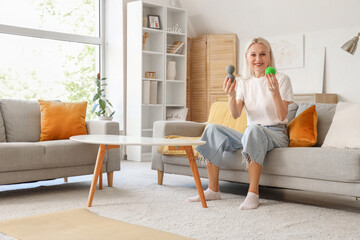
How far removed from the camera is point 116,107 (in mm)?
6066

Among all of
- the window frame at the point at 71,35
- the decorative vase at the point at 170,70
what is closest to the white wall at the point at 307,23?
the decorative vase at the point at 170,70

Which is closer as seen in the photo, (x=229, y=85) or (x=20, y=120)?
(x=229, y=85)

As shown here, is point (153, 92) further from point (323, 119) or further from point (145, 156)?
point (323, 119)

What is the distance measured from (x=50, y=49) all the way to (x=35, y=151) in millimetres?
2705

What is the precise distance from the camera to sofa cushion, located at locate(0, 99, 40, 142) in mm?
3820

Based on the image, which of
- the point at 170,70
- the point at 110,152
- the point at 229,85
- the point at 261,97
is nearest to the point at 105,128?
the point at 110,152

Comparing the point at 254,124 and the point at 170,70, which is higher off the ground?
the point at 170,70

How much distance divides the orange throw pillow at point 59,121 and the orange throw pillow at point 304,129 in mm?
1781

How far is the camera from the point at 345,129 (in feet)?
10.2

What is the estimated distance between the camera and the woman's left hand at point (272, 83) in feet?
9.53

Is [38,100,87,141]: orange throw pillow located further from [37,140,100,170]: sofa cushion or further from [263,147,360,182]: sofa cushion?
[263,147,360,182]: sofa cushion

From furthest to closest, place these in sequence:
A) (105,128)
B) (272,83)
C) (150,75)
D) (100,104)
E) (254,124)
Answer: (150,75)
(100,104)
(105,128)
(254,124)
(272,83)

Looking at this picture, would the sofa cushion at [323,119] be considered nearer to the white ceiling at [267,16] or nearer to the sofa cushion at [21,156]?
the sofa cushion at [21,156]

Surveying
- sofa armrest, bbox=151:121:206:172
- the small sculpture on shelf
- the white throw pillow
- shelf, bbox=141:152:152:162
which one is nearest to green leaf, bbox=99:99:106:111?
shelf, bbox=141:152:152:162
